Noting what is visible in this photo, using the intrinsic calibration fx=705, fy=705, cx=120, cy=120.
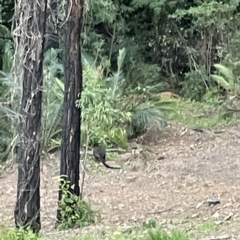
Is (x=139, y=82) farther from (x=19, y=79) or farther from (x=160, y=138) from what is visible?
(x=19, y=79)

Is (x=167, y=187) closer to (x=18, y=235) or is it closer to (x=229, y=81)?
(x=18, y=235)

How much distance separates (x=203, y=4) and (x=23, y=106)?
1150 cm

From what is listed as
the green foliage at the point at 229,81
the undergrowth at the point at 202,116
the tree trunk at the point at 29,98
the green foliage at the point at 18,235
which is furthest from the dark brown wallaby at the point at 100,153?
the green foliage at the point at 229,81

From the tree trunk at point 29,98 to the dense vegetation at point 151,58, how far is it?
15.9 feet

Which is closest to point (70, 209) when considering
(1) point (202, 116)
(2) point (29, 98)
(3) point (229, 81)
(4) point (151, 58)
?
(2) point (29, 98)

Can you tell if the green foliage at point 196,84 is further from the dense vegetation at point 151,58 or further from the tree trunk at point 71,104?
the tree trunk at point 71,104

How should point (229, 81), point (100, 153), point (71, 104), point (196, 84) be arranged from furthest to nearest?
point (196, 84) < point (229, 81) < point (100, 153) < point (71, 104)

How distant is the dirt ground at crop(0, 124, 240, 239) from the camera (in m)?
8.23

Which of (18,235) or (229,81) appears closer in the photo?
(18,235)

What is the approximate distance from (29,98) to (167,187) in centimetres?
364

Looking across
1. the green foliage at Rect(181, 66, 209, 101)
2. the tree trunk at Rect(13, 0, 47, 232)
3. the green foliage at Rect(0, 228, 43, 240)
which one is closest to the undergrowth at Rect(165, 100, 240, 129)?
the green foliage at Rect(181, 66, 209, 101)

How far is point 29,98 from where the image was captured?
301 inches

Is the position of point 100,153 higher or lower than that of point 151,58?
lower

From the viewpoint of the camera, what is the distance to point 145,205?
960cm
